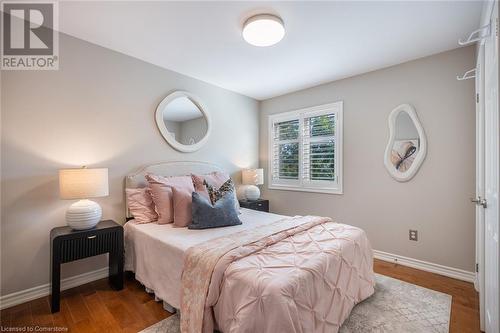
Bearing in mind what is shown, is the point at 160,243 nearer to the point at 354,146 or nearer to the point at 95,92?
the point at 95,92

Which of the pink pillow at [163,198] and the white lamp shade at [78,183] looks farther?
the pink pillow at [163,198]

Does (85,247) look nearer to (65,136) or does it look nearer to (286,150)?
(65,136)

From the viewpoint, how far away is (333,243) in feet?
6.01

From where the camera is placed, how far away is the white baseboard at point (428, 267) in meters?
2.49

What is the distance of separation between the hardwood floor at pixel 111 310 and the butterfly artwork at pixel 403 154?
1.30m

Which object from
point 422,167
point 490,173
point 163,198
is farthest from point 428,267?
point 163,198

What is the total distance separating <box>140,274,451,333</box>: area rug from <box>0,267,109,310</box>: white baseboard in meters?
1.18

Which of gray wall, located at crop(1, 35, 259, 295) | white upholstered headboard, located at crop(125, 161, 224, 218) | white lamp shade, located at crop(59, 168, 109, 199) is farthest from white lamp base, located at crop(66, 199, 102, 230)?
white upholstered headboard, located at crop(125, 161, 224, 218)

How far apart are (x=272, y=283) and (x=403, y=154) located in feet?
8.39

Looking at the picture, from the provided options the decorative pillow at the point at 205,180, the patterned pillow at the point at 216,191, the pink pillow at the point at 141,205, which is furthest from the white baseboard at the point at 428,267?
the pink pillow at the point at 141,205

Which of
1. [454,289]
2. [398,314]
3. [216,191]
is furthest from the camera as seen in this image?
[216,191]

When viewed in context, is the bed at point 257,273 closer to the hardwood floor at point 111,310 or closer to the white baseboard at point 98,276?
the hardwood floor at point 111,310

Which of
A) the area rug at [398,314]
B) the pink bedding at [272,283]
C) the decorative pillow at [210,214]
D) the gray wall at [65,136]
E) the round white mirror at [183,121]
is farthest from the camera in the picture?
the round white mirror at [183,121]

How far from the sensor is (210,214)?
2.34 m
